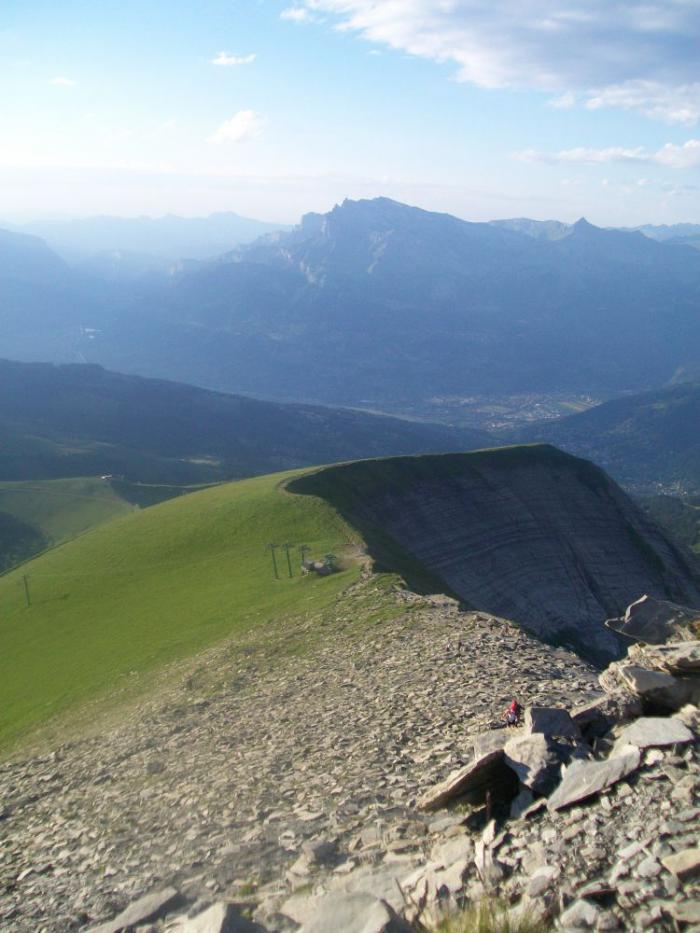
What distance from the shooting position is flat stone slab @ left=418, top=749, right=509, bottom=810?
17.8m

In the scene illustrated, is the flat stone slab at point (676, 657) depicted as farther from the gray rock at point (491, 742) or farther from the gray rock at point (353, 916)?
the gray rock at point (353, 916)

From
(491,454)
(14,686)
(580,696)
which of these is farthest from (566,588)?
(580,696)

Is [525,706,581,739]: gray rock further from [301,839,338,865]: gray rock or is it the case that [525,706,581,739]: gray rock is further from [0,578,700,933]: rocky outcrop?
[301,839,338,865]: gray rock

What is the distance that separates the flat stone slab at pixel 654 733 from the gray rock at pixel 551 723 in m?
1.19

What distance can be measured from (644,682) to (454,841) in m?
5.67

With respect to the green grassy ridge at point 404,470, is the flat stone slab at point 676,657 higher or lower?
higher

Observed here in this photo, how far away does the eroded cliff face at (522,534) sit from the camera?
7100 cm

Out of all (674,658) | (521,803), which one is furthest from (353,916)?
(674,658)

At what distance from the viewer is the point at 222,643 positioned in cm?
4259

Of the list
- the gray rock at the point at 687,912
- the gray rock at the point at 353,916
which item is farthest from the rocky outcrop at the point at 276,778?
the gray rock at the point at 687,912

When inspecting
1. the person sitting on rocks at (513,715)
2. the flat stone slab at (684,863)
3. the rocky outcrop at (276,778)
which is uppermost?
the flat stone slab at (684,863)

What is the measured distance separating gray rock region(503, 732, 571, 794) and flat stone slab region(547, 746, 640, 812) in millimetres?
406

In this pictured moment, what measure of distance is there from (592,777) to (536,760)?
4.83 feet

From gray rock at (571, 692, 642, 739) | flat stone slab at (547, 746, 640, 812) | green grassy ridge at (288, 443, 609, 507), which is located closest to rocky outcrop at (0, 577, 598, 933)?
flat stone slab at (547, 746, 640, 812)
